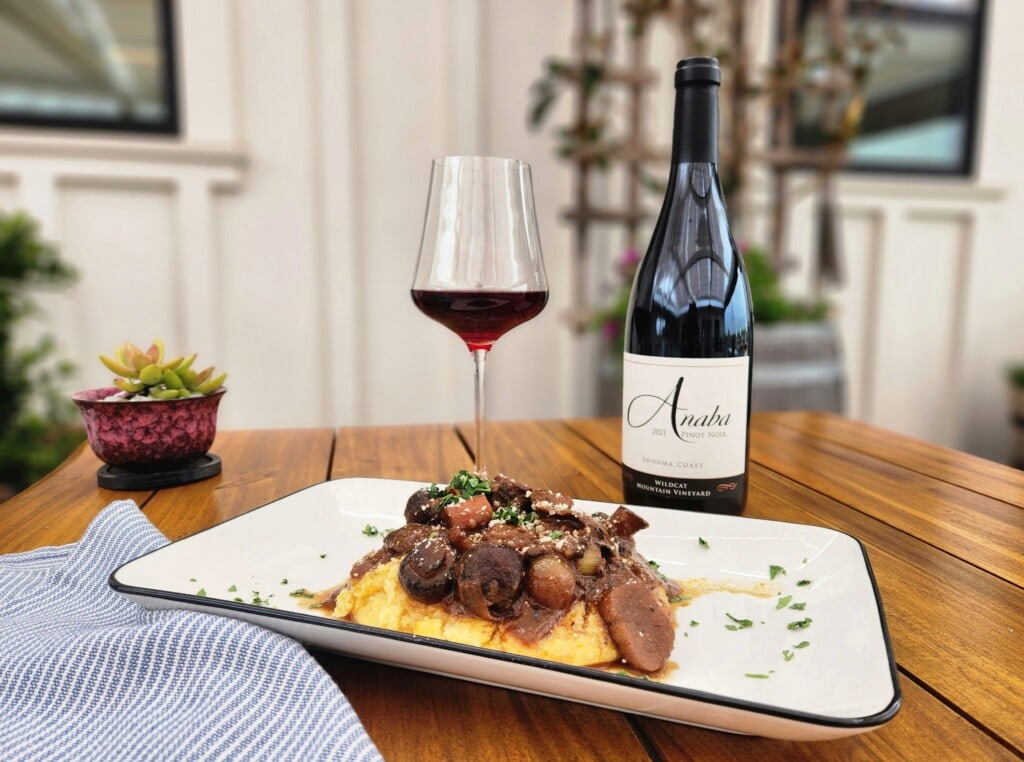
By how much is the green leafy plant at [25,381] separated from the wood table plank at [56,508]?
1.06 meters

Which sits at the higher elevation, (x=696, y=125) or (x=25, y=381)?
(x=696, y=125)

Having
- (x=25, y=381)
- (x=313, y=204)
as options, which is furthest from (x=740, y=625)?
(x=313, y=204)

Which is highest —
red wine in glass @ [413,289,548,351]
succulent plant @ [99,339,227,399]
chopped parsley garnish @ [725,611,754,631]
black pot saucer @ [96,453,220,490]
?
red wine in glass @ [413,289,548,351]

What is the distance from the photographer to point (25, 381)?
6.61 ft

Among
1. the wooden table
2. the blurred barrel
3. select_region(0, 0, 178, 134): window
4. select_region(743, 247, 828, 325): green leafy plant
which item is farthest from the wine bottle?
select_region(0, 0, 178, 134): window

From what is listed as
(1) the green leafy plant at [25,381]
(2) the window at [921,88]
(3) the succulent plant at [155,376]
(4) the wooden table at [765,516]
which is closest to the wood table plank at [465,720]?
(4) the wooden table at [765,516]

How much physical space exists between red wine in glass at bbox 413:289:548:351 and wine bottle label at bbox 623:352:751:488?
0.54ft

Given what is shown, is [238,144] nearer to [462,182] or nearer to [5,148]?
[5,148]

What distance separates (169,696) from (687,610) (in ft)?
1.13

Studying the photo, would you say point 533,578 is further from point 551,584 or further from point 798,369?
point 798,369

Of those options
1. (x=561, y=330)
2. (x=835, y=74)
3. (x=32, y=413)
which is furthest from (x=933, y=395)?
(x=32, y=413)

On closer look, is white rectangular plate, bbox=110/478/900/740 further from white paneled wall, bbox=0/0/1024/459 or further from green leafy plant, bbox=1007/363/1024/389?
green leafy plant, bbox=1007/363/1024/389

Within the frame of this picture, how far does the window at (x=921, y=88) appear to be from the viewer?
10.1ft

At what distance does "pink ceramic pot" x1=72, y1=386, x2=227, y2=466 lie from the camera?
875 mm
